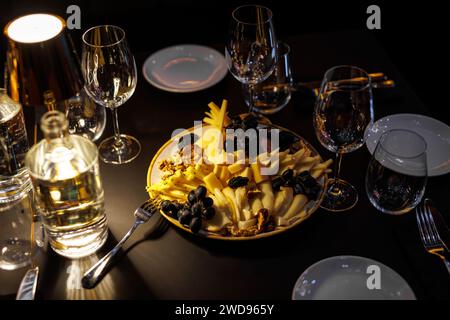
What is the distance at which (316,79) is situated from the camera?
143 cm

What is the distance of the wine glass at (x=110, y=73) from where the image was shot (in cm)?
111

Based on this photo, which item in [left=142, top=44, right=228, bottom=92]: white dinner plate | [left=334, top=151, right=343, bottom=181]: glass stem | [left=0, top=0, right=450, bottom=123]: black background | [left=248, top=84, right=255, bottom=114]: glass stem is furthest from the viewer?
[left=0, top=0, right=450, bottom=123]: black background

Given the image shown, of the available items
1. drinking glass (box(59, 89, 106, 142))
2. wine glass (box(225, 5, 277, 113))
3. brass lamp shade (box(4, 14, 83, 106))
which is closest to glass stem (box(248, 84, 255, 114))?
wine glass (box(225, 5, 277, 113))

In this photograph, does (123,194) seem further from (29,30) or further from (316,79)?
(316,79)

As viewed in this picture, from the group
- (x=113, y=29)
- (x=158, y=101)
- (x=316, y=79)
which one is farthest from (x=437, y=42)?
(x=113, y=29)

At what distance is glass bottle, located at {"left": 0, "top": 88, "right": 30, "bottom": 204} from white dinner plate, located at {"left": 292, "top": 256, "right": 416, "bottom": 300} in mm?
618

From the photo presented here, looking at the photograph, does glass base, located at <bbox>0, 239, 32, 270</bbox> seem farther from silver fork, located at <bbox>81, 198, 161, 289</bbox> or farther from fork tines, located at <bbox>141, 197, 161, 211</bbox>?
fork tines, located at <bbox>141, 197, 161, 211</bbox>

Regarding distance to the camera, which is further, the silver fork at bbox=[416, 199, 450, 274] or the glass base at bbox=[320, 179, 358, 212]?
the glass base at bbox=[320, 179, 358, 212]

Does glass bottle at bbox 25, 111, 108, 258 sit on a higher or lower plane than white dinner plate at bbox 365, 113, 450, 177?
higher

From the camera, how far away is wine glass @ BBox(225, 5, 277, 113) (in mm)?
1181

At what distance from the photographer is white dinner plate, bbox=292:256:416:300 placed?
0.88 meters

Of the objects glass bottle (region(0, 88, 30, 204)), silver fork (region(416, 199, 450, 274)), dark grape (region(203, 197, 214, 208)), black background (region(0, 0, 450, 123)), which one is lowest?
black background (region(0, 0, 450, 123))

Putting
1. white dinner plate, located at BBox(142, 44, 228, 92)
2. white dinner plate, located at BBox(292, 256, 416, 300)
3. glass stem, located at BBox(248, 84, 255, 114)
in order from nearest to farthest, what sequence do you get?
1. white dinner plate, located at BBox(292, 256, 416, 300)
2. glass stem, located at BBox(248, 84, 255, 114)
3. white dinner plate, located at BBox(142, 44, 228, 92)

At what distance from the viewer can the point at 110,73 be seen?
1.14 meters
